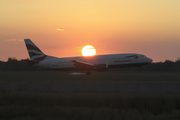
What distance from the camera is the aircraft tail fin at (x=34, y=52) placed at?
45.9 meters

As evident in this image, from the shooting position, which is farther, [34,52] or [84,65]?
[34,52]

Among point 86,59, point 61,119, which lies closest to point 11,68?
point 86,59

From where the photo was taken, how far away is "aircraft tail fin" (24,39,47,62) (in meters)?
45.9

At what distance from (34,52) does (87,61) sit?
1362 cm

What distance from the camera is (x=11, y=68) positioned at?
75.6 meters

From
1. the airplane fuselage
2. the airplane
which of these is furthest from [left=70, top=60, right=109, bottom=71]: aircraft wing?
the airplane fuselage

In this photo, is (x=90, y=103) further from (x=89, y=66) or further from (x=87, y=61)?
(x=87, y=61)

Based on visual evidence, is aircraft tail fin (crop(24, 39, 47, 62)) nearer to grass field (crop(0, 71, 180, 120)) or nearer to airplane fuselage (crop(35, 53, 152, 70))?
airplane fuselage (crop(35, 53, 152, 70))

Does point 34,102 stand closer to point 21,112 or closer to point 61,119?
point 21,112

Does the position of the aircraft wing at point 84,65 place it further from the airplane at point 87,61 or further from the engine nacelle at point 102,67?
the engine nacelle at point 102,67

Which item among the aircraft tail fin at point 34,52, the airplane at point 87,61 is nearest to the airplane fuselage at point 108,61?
the airplane at point 87,61

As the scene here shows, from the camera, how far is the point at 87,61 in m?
41.7

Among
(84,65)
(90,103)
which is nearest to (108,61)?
(84,65)

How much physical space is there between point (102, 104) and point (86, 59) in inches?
994
